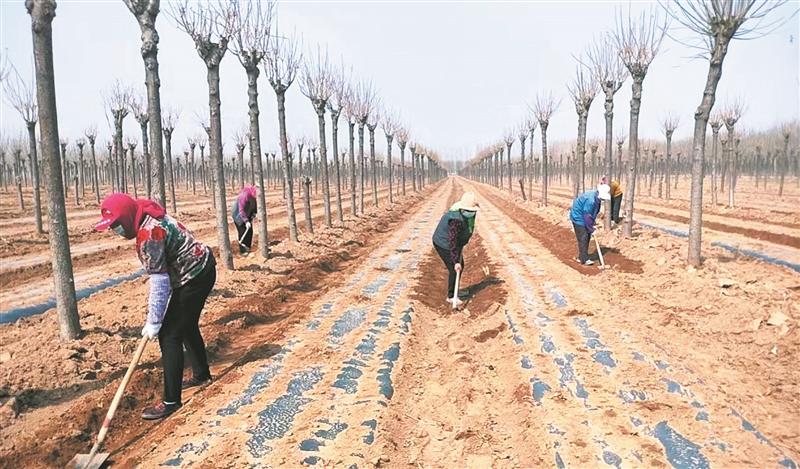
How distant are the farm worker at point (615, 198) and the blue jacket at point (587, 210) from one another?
406 cm

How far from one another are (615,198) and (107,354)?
42.0ft

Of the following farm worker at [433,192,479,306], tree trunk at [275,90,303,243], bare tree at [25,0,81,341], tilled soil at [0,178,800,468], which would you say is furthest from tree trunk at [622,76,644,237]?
bare tree at [25,0,81,341]

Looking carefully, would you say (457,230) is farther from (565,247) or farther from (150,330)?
(565,247)

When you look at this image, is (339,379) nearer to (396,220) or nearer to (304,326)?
(304,326)

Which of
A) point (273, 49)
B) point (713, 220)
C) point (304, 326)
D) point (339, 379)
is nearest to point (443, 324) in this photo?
point (304, 326)

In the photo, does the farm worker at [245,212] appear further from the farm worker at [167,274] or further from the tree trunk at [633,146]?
the tree trunk at [633,146]

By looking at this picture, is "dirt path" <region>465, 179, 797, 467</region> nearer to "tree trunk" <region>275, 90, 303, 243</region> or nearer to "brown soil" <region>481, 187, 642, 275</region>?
"brown soil" <region>481, 187, 642, 275</region>

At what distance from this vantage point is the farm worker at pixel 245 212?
37.7 ft

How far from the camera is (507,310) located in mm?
7043

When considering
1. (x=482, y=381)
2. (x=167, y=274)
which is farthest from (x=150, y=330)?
(x=482, y=381)

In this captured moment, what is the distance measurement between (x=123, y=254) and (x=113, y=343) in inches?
317

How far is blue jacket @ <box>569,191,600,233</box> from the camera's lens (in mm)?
9945

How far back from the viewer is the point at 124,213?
4035 mm

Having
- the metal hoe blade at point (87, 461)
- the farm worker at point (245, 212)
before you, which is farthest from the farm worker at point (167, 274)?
the farm worker at point (245, 212)
